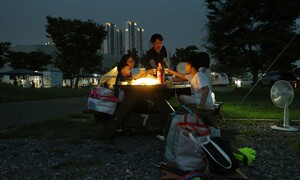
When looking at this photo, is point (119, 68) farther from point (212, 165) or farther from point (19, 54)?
point (19, 54)

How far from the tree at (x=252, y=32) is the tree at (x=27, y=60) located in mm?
38659

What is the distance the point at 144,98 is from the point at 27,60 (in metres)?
50.0

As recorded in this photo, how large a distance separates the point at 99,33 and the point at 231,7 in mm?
17259

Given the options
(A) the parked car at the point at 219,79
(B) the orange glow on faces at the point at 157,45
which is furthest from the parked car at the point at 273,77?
(B) the orange glow on faces at the point at 157,45

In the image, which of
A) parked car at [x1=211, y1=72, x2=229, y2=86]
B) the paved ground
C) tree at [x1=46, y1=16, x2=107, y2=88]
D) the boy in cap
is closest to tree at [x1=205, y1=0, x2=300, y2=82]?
the paved ground

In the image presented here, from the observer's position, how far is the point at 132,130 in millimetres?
5930

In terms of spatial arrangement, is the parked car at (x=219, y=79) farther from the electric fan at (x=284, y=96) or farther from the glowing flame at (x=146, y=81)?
the glowing flame at (x=146, y=81)

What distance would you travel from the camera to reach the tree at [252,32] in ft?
54.5

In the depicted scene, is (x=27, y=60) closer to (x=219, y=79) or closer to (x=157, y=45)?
(x=219, y=79)

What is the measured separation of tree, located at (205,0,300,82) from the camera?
1662 centimetres

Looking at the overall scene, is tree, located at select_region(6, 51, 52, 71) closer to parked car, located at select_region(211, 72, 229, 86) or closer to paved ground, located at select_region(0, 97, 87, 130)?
parked car, located at select_region(211, 72, 229, 86)

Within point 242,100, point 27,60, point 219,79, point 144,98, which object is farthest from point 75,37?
point 144,98

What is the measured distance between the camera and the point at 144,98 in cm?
456

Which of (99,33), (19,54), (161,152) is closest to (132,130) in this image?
(161,152)
